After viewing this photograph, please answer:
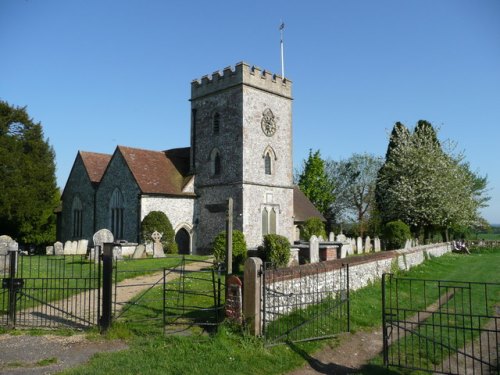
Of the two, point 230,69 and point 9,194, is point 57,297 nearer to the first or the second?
point 230,69

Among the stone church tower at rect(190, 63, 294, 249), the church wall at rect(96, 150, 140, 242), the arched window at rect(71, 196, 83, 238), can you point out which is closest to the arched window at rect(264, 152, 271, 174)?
the stone church tower at rect(190, 63, 294, 249)

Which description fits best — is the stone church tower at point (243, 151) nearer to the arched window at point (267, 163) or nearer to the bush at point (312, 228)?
the arched window at point (267, 163)

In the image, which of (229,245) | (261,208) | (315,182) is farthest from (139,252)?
(315,182)

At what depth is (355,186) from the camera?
5303cm

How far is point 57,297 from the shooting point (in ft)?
38.8

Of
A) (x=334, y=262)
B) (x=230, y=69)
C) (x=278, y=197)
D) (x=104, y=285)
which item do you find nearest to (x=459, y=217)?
(x=278, y=197)

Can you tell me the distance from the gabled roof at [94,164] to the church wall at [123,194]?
1.48 meters

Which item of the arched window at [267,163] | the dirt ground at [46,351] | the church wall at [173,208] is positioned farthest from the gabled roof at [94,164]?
the dirt ground at [46,351]

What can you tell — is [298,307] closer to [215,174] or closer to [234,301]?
[234,301]

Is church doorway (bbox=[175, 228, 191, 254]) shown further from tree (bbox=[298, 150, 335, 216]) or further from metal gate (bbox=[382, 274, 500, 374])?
tree (bbox=[298, 150, 335, 216])

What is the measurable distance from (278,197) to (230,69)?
8.53 meters

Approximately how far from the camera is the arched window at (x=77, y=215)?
29.0 m

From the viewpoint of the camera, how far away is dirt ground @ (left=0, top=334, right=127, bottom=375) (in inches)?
267

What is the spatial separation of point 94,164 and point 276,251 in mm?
18390
